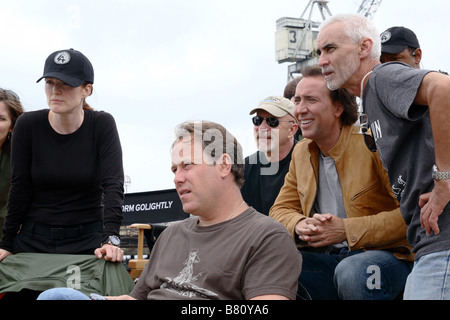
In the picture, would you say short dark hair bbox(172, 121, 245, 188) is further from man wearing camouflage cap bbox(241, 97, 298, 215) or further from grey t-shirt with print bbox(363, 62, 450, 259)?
man wearing camouflage cap bbox(241, 97, 298, 215)

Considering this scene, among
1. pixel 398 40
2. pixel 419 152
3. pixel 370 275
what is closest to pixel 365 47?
pixel 419 152

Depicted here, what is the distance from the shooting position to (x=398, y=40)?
441 centimetres

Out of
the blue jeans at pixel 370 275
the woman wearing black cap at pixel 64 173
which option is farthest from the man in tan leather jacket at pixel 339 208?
the woman wearing black cap at pixel 64 173

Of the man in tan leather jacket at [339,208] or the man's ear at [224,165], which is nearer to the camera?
the man's ear at [224,165]

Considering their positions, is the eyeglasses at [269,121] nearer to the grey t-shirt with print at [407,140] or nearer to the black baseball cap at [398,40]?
the black baseball cap at [398,40]

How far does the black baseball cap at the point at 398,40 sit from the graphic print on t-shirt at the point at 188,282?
2.41 metres

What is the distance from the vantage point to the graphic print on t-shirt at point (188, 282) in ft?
8.54

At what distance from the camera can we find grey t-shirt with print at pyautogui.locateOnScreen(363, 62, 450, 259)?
2.42 m

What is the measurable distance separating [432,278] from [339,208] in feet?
3.42

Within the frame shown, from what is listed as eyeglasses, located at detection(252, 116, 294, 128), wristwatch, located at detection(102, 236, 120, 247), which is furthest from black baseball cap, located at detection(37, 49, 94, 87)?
eyeglasses, located at detection(252, 116, 294, 128)

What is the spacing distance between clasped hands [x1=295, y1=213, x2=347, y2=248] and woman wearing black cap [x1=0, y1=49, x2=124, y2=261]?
114cm
